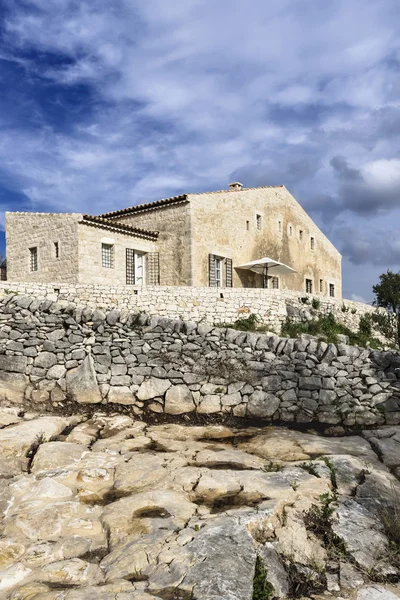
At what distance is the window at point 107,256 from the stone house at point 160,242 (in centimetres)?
5

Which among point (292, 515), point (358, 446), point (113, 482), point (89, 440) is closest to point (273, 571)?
point (292, 515)

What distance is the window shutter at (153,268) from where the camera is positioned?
2297 centimetres

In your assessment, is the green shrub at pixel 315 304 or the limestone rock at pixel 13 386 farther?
Answer: the green shrub at pixel 315 304

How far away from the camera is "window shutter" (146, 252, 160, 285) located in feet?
75.4

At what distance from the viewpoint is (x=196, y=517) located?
6.69 metres

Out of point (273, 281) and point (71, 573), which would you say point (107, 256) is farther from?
point (71, 573)

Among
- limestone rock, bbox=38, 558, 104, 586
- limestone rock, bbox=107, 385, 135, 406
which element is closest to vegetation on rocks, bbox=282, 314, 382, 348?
limestone rock, bbox=107, 385, 135, 406

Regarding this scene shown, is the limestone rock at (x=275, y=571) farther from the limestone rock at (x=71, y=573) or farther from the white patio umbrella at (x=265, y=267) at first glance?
the white patio umbrella at (x=265, y=267)

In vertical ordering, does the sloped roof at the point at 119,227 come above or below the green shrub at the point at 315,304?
above

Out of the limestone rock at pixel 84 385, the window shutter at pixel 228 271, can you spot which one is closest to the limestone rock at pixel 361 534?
the limestone rock at pixel 84 385

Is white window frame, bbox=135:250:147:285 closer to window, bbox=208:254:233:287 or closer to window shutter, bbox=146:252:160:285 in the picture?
window shutter, bbox=146:252:160:285

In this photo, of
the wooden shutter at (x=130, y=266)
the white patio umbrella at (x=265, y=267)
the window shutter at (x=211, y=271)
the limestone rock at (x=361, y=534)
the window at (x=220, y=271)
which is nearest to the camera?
the limestone rock at (x=361, y=534)

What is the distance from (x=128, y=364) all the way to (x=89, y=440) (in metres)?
2.97

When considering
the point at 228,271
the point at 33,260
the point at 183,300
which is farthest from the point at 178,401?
the point at 33,260
